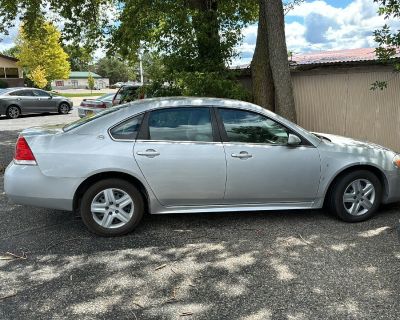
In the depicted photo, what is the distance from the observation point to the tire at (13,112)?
2012 centimetres

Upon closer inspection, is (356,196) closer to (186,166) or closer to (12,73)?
(186,166)

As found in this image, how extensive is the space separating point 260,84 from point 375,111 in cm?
230

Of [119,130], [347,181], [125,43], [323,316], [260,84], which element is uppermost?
[125,43]

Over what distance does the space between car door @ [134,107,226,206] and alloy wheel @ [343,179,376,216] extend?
5.19 ft

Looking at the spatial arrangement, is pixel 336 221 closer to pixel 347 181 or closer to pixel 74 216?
pixel 347 181

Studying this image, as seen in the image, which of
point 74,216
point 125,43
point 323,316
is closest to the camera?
point 323,316

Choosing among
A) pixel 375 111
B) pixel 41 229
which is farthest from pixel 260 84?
pixel 41 229

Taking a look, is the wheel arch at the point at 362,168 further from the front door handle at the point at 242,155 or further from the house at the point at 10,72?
the house at the point at 10,72

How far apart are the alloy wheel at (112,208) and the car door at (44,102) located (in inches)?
713

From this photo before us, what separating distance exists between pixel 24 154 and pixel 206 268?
7.60 feet

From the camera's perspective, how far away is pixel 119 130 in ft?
16.1

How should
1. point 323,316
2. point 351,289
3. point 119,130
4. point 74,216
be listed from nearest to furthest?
point 323,316, point 351,289, point 119,130, point 74,216

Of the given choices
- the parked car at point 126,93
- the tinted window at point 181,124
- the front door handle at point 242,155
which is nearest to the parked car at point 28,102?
the parked car at point 126,93

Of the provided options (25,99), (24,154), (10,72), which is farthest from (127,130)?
(10,72)
